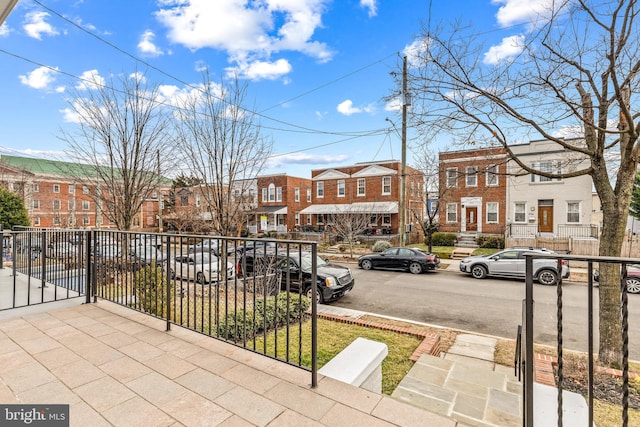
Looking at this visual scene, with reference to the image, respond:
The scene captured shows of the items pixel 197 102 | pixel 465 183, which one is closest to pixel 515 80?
pixel 197 102

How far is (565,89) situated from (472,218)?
18.1 metres

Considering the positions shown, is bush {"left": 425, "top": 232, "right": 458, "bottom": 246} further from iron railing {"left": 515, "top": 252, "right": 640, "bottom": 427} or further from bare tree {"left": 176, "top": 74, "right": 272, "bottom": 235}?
iron railing {"left": 515, "top": 252, "right": 640, "bottom": 427}

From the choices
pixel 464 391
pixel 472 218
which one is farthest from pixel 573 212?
pixel 464 391

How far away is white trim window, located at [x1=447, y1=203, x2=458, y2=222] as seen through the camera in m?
21.8

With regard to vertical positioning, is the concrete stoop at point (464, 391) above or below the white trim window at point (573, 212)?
below

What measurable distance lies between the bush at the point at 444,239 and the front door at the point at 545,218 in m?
5.21

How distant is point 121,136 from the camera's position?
8.60 m

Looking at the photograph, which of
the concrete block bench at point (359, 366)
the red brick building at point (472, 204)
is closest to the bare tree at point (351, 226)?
the red brick building at point (472, 204)

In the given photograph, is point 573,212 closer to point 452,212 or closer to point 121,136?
point 452,212

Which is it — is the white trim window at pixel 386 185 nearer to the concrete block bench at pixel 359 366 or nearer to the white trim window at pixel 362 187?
the white trim window at pixel 362 187

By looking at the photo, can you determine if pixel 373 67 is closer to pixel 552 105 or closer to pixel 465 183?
pixel 552 105

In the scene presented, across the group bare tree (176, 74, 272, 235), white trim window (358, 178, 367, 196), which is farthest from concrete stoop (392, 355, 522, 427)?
white trim window (358, 178, 367, 196)

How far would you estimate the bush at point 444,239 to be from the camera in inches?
790

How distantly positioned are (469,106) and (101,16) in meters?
8.26
